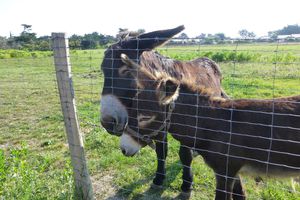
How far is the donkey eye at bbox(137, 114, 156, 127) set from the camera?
128 inches

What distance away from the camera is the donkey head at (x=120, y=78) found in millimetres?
3314

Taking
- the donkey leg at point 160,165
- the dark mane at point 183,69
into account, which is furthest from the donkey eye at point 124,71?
the donkey leg at point 160,165

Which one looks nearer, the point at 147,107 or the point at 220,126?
the point at 220,126

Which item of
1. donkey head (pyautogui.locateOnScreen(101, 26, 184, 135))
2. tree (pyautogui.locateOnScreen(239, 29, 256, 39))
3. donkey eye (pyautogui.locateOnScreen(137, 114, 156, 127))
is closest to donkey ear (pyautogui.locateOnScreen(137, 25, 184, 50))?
donkey head (pyautogui.locateOnScreen(101, 26, 184, 135))

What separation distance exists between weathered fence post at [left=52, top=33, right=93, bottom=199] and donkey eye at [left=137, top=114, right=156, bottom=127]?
828 millimetres

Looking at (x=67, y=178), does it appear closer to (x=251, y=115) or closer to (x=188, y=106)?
(x=188, y=106)

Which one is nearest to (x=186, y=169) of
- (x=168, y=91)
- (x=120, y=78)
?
(x=168, y=91)

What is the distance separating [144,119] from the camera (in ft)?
10.8

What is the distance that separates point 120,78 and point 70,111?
0.76 metres

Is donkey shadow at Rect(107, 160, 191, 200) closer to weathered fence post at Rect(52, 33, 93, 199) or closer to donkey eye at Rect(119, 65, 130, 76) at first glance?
weathered fence post at Rect(52, 33, 93, 199)

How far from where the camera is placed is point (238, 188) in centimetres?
347

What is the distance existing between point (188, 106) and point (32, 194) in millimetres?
2172

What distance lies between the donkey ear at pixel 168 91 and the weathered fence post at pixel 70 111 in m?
1.09

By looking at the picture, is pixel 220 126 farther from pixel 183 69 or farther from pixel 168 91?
pixel 183 69
